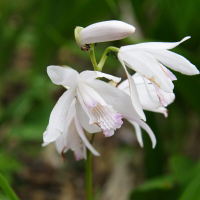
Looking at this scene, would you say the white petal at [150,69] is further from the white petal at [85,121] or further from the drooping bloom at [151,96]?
the white petal at [85,121]

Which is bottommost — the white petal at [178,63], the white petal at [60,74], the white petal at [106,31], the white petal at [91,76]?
the white petal at [178,63]

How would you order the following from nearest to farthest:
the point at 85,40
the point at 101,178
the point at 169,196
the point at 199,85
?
the point at 85,40 < the point at 169,196 < the point at 199,85 < the point at 101,178

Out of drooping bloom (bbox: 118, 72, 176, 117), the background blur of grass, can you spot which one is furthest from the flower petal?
the background blur of grass

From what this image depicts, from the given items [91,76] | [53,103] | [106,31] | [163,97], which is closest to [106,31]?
[106,31]

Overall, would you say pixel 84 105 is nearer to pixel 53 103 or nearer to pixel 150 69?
pixel 150 69

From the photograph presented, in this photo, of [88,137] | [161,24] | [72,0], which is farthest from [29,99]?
[88,137]

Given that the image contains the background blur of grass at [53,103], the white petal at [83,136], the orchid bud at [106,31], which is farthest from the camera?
the background blur of grass at [53,103]

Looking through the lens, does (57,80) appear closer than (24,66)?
Yes

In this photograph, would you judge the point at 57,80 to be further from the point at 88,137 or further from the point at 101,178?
the point at 101,178

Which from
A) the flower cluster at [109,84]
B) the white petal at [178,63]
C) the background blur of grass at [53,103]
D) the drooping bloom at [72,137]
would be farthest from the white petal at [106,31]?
the background blur of grass at [53,103]
